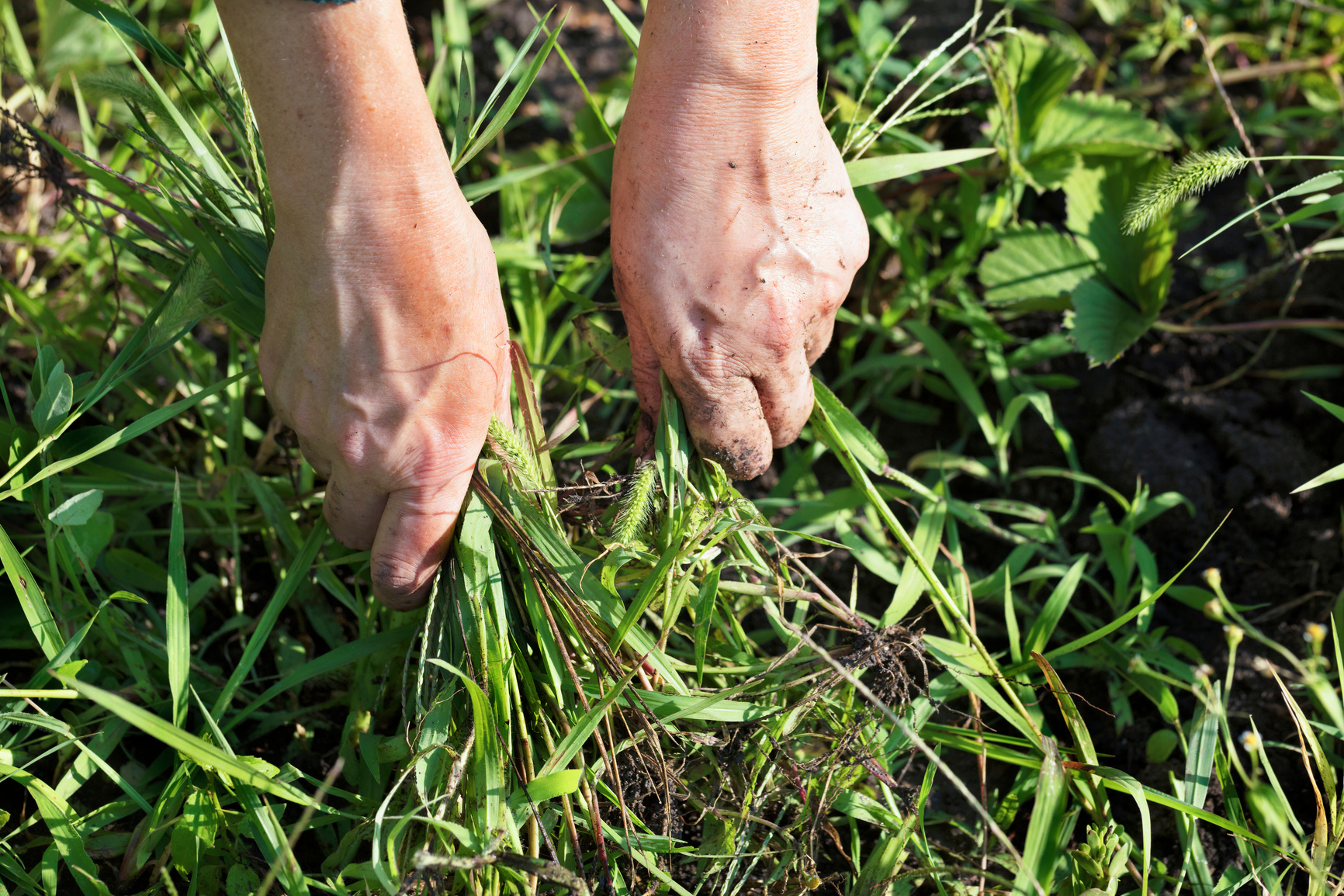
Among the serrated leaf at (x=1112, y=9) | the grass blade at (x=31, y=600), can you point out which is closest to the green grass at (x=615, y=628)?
the grass blade at (x=31, y=600)

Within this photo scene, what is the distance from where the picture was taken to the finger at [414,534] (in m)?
1.14

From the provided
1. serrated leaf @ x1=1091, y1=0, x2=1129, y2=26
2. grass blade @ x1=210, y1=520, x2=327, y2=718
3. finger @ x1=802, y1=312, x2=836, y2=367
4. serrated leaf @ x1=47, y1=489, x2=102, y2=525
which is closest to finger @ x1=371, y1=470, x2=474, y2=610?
grass blade @ x1=210, y1=520, x2=327, y2=718

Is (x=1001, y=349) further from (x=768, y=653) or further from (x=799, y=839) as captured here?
(x=799, y=839)

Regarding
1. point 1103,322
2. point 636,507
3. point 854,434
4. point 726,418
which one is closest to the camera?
point 636,507

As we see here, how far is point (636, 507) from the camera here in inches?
43.2

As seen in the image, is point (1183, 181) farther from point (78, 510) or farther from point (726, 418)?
point (78, 510)

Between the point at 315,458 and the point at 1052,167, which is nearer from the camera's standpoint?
the point at 315,458

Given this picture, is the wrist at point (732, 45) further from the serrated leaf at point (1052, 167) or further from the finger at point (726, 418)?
the serrated leaf at point (1052, 167)

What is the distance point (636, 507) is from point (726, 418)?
0.64ft

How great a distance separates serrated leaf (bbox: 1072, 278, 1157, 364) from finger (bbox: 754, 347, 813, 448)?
64cm

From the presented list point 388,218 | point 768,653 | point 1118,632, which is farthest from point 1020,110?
point 388,218

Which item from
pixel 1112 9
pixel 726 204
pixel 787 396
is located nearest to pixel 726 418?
pixel 787 396

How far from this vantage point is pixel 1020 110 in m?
1.80

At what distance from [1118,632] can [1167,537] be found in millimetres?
276
